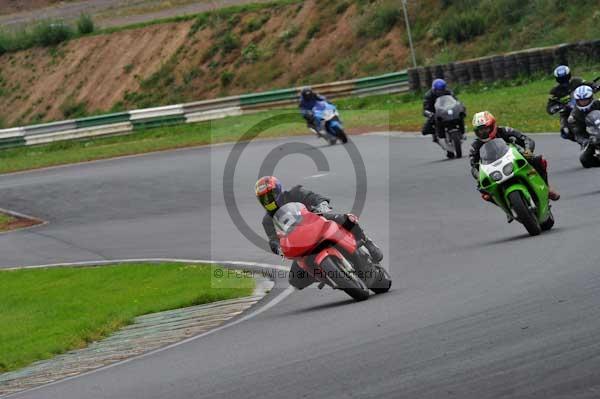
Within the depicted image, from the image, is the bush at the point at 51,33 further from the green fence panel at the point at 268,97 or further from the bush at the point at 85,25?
the green fence panel at the point at 268,97

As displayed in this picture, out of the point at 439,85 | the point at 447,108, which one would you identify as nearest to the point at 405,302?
the point at 447,108

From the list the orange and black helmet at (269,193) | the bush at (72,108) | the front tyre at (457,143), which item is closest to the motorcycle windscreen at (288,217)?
the orange and black helmet at (269,193)

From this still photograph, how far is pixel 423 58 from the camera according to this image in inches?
1756

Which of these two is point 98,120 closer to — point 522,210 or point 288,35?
point 288,35

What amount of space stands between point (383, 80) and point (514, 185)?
2614 cm

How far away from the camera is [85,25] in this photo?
5819cm

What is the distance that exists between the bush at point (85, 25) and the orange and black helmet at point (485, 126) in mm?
46389

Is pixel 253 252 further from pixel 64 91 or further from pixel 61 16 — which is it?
pixel 61 16

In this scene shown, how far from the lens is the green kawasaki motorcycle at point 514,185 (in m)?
13.1

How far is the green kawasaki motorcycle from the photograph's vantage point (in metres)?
13.1

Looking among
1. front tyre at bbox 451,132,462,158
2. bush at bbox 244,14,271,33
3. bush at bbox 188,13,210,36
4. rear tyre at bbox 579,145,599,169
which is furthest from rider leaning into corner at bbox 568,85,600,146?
bush at bbox 188,13,210,36

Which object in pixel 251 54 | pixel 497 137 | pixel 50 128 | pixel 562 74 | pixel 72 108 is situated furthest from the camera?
pixel 72 108

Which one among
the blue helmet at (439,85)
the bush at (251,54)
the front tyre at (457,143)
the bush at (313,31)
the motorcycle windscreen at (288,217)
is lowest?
the front tyre at (457,143)

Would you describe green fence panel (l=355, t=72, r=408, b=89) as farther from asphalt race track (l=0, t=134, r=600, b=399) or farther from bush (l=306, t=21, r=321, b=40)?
asphalt race track (l=0, t=134, r=600, b=399)
